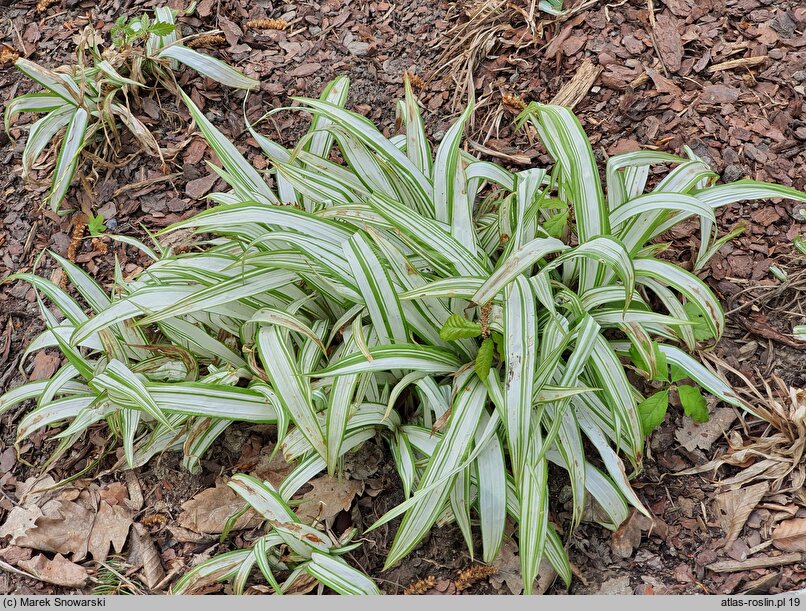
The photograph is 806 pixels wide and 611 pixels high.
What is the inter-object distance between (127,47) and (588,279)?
1.88 meters

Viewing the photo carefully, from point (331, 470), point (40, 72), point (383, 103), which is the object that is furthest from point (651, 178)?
point (40, 72)

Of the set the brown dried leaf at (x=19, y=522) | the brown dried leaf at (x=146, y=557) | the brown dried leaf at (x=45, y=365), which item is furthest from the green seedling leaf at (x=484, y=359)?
the brown dried leaf at (x=45, y=365)

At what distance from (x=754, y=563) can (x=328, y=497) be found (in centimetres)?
108

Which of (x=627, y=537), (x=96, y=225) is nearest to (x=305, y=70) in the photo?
(x=96, y=225)

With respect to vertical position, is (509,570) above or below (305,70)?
below

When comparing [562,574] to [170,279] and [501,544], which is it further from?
[170,279]

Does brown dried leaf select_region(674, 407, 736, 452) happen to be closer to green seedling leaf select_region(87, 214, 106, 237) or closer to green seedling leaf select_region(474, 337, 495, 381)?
green seedling leaf select_region(474, 337, 495, 381)

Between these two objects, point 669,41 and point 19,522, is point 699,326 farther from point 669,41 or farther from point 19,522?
point 19,522

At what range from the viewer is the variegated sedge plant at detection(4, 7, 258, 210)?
2.39m

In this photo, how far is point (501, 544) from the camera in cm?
176

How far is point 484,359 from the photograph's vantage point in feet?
5.31

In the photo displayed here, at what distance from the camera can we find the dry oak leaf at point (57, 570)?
6.16 feet

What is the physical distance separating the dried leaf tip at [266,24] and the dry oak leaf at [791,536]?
2386mm

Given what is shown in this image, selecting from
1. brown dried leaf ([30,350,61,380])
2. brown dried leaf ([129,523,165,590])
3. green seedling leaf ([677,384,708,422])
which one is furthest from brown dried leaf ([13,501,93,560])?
green seedling leaf ([677,384,708,422])
